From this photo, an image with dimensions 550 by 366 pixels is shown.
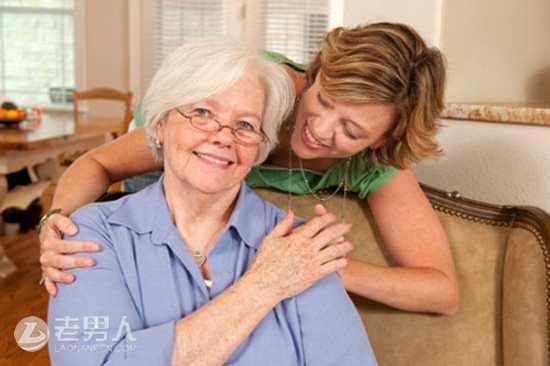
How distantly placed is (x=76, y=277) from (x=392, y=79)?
0.70m

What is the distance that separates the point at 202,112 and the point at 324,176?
0.47 meters

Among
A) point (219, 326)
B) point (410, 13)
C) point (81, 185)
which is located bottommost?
point (219, 326)

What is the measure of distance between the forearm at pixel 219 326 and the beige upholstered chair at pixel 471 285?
552mm

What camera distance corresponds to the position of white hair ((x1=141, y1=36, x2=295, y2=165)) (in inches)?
44.8

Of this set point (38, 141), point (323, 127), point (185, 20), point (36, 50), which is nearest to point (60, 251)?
point (323, 127)

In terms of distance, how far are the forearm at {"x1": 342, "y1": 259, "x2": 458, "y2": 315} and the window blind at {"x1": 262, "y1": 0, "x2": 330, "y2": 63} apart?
3986mm

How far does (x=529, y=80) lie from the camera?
2193mm

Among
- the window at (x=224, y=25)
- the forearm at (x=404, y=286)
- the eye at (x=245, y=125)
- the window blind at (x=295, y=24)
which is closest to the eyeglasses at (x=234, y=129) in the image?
the eye at (x=245, y=125)

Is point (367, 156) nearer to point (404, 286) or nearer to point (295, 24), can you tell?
point (404, 286)

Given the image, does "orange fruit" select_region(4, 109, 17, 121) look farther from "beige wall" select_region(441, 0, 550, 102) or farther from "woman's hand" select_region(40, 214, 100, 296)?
"woman's hand" select_region(40, 214, 100, 296)

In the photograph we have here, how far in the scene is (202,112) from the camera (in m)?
1.16

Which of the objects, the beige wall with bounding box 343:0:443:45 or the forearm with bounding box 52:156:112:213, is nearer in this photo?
the forearm with bounding box 52:156:112:213

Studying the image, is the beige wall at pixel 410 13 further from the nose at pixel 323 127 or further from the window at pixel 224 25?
the window at pixel 224 25

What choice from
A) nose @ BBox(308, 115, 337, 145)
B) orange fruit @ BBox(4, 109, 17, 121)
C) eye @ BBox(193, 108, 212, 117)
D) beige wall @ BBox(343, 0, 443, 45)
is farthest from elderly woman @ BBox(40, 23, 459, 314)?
orange fruit @ BBox(4, 109, 17, 121)
